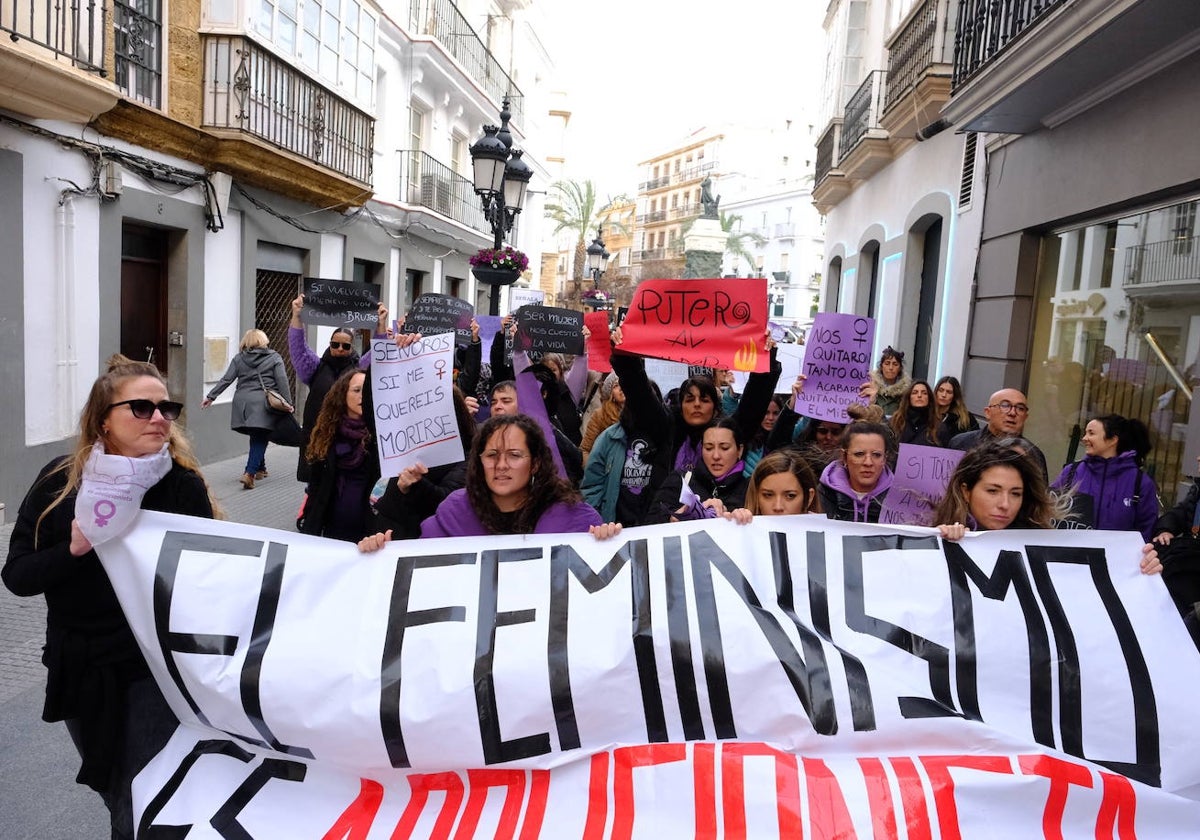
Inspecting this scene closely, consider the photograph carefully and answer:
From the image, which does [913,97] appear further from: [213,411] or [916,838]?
[916,838]

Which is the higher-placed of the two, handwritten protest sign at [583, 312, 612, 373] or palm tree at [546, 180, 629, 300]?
palm tree at [546, 180, 629, 300]

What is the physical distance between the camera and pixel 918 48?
10.6m

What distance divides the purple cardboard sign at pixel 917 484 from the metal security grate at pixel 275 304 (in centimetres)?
1031

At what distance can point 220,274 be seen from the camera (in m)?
11.4

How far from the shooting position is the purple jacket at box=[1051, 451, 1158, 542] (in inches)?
189

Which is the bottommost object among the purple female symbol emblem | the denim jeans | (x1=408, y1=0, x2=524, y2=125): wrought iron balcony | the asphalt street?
the asphalt street

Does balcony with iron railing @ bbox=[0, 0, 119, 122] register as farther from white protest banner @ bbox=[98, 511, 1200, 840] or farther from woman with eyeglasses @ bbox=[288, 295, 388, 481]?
white protest banner @ bbox=[98, 511, 1200, 840]

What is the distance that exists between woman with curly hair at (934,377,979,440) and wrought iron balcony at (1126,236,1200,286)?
1.56m

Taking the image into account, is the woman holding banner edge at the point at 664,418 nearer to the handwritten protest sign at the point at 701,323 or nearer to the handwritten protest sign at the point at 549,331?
the handwritten protest sign at the point at 701,323

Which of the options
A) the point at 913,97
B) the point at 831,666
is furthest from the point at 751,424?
the point at 913,97

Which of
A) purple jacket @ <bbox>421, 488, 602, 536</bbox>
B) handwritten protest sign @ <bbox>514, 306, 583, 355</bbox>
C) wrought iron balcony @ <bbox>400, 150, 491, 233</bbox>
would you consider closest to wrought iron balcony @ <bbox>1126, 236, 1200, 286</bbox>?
handwritten protest sign @ <bbox>514, 306, 583, 355</bbox>

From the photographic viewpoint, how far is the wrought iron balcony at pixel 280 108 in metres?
10.5

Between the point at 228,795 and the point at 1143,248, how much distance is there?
6786mm

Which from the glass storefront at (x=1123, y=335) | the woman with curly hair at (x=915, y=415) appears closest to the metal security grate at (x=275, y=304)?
the woman with curly hair at (x=915, y=415)
